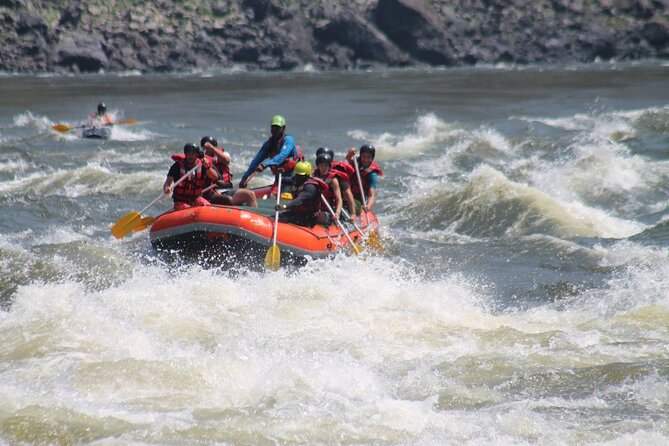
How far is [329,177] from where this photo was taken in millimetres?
12656

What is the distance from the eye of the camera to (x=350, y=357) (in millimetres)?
8578

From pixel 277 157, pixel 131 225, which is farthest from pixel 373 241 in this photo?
pixel 131 225

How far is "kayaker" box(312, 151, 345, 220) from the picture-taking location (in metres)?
12.5

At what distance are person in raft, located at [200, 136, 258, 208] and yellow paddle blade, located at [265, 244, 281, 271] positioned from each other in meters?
1.66

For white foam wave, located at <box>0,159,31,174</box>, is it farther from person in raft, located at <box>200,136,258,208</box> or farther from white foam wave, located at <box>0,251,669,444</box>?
white foam wave, located at <box>0,251,669,444</box>

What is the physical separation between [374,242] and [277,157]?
2079 millimetres

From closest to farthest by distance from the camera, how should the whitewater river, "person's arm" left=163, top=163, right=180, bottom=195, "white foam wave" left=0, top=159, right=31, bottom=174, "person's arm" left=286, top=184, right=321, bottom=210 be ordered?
the whitewater river → "person's arm" left=286, top=184, right=321, bottom=210 → "person's arm" left=163, top=163, right=180, bottom=195 → "white foam wave" left=0, top=159, right=31, bottom=174

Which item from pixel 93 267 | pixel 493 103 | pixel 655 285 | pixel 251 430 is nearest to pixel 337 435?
pixel 251 430

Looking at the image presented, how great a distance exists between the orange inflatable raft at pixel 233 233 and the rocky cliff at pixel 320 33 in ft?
221

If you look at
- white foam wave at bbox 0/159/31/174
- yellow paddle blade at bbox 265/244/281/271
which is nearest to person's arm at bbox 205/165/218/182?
yellow paddle blade at bbox 265/244/281/271

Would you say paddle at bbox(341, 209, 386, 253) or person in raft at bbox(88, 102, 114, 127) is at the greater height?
paddle at bbox(341, 209, 386, 253)

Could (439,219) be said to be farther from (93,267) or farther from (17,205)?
(17,205)

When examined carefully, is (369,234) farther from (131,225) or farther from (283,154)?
(131,225)

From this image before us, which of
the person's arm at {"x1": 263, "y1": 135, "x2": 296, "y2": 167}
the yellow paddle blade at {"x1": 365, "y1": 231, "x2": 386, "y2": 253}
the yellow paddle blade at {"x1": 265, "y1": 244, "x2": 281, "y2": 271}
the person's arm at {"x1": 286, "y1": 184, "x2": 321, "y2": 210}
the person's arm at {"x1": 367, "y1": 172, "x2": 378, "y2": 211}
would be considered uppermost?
the person's arm at {"x1": 263, "y1": 135, "x2": 296, "y2": 167}
